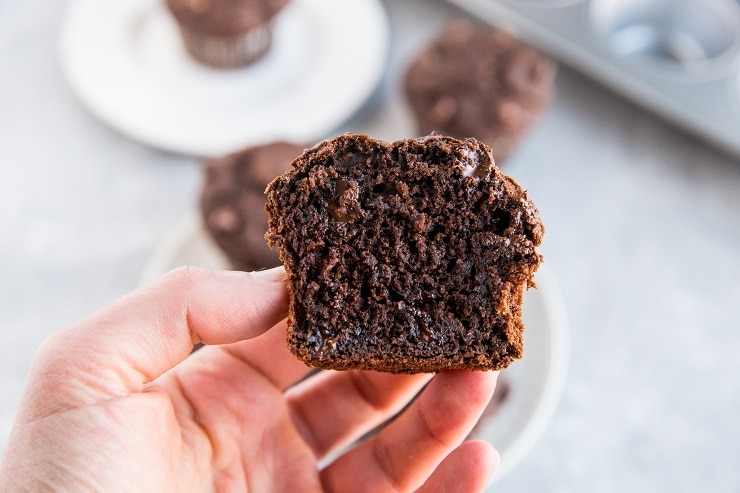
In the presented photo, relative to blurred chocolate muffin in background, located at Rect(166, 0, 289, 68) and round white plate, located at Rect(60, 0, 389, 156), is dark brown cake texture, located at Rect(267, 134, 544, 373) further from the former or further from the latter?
blurred chocolate muffin in background, located at Rect(166, 0, 289, 68)

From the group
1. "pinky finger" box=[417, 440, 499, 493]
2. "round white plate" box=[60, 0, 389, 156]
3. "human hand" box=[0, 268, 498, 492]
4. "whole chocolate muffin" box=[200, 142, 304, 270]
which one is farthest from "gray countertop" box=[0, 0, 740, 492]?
"pinky finger" box=[417, 440, 499, 493]

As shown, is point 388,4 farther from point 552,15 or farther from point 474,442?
point 474,442

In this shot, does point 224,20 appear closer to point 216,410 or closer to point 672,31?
point 216,410

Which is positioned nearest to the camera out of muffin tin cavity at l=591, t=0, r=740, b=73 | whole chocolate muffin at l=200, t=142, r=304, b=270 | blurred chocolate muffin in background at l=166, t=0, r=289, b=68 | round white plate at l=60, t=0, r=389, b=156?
whole chocolate muffin at l=200, t=142, r=304, b=270

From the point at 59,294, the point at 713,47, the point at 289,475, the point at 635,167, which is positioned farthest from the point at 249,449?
the point at 713,47

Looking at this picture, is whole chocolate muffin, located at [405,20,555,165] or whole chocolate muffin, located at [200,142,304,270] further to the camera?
whole chocolate muffin, located at [405,20,555,165]

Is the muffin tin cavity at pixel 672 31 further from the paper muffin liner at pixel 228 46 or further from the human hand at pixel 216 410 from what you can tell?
the human hand at pixel 216 410
